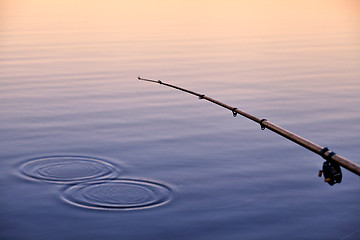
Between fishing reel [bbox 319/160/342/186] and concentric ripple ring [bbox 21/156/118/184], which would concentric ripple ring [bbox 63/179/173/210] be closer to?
concentric ripple ring [bbox 21/156/118/184]

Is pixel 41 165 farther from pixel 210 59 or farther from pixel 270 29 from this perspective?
pixel 270 29

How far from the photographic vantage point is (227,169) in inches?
575

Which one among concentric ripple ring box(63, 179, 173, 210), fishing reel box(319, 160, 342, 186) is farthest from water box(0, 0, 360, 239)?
fishing reel box(319, 160, 342, 186)

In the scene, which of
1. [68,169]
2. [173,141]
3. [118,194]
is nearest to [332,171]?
[118,194]

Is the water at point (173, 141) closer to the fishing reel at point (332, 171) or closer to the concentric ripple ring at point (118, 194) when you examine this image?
the concentric ripple ring at point (118, 194)

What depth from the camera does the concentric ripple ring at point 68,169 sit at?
1362cm

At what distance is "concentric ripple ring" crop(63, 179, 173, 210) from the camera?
39.7ft

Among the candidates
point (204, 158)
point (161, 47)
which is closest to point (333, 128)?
point (204, 158)

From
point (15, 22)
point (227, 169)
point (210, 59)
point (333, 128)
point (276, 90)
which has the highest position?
point (15, 22)

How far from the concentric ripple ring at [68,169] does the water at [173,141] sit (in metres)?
0.04

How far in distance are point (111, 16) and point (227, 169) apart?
45.6m

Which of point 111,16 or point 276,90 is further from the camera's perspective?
point 111,16

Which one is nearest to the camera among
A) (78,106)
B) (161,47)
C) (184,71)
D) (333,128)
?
(333,128)

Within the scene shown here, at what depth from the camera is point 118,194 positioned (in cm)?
1266
